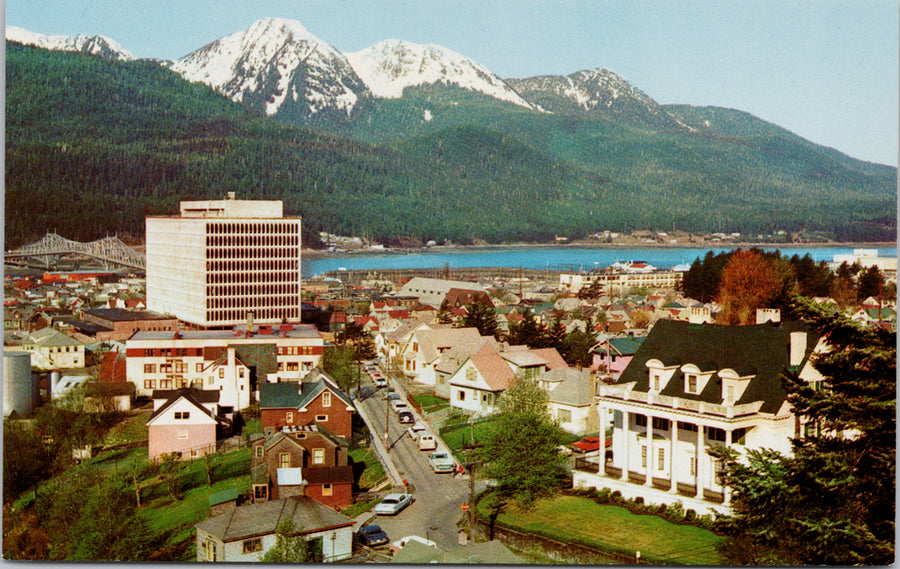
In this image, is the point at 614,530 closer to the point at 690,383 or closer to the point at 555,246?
the point at 690,383

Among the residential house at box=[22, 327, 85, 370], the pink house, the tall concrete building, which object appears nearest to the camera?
the pink house

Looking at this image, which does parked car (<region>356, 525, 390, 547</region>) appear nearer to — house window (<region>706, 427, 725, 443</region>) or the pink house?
house window (<region>706, 427, 725, 443</region>)

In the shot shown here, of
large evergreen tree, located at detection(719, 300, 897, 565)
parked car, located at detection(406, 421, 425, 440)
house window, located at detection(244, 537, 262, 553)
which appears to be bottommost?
house window, located at detection(244, 537, 262, 553)

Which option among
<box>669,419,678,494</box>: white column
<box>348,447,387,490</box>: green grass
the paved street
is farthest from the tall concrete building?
<box>669,419,678,494</box>: white column

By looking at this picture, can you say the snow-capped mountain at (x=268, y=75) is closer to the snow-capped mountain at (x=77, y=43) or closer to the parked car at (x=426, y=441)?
the snow-capped mountain at (x=77, y=43)

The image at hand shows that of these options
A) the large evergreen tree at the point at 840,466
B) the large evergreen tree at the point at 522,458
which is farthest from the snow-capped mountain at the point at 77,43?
the large evergreen tree at the point at 840,466

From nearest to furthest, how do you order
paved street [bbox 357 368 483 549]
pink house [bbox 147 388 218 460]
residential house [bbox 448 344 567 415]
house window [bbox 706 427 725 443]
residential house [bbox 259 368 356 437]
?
paved street [bbox 357 368 483 549] → house window [bbox 706 427 725 443] → residential house [bbox 259 368 356 437] → pink house [bbox 147 388 218 460] → residential house [bbox 448 344 567 415]

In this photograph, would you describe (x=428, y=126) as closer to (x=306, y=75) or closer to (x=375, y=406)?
(x=306, y=75)
